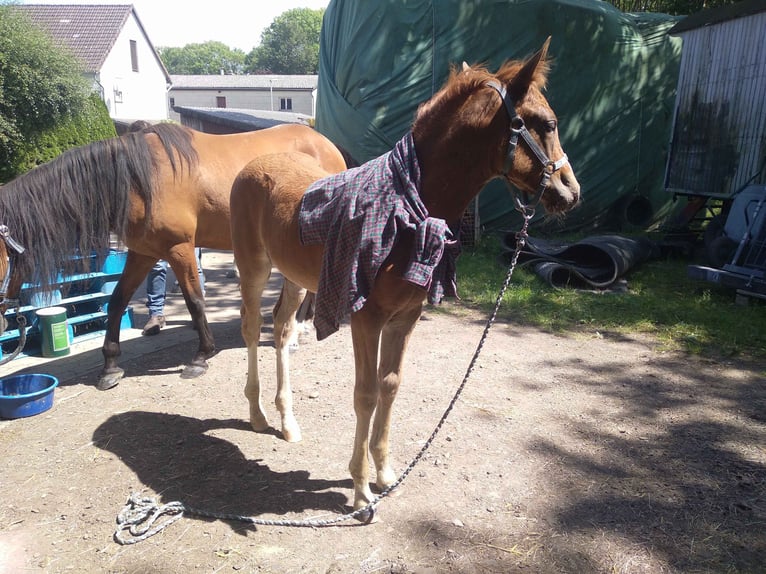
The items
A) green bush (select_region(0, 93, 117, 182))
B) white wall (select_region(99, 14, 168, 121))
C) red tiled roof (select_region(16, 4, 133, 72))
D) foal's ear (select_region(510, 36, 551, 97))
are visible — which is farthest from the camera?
white wall (select_region(99, 14, 168, 121))

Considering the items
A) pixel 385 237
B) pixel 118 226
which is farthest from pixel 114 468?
pixel 385 237

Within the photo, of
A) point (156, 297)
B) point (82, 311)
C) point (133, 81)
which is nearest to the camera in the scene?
point (82, 311)

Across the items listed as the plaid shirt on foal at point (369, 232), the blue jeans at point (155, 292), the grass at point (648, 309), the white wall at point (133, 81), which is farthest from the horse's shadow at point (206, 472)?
the white wall at point (133, 81)

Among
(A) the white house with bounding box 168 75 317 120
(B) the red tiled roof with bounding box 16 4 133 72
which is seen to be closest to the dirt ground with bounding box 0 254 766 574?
(B) the red tiled roof with bounding box 16 4 133 72

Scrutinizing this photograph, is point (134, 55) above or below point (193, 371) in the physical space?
above

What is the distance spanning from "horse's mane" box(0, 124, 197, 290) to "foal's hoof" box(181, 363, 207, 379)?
1179mm

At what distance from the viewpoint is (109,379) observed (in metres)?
4.43

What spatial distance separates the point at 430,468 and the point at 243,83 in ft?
198

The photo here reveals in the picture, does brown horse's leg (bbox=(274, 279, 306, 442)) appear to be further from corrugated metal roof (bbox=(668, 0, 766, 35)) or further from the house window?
the house window

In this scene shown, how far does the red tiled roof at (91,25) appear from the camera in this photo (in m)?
30.1

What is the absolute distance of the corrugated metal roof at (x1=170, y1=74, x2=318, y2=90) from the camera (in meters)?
54.8

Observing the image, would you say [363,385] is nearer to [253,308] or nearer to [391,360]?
[391,360]

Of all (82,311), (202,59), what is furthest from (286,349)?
(202,59)

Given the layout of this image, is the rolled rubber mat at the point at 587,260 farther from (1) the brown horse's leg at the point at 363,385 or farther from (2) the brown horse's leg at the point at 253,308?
(1) the brown horse's leg at the point at 363,385
